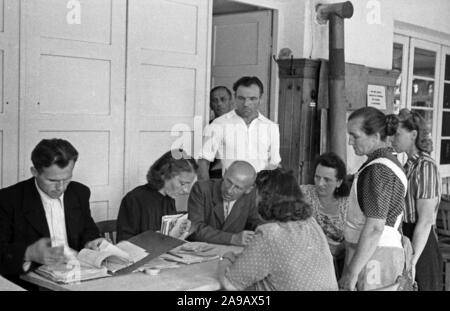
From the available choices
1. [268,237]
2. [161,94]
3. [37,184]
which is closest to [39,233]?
[37,184]

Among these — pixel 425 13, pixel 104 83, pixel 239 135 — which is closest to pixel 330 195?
pixel 239 135

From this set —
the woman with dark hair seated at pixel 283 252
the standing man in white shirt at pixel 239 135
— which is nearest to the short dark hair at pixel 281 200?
the woman with dark hair seated at pixel 283 252

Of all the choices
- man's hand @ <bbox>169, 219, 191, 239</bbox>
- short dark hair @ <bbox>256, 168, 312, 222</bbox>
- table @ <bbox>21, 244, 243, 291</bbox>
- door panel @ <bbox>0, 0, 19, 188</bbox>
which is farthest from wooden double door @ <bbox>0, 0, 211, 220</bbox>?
short dark hair @ <bbox>256, 168, 312, 222</bbox>

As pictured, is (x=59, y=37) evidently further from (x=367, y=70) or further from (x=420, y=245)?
(x=367, y=70)

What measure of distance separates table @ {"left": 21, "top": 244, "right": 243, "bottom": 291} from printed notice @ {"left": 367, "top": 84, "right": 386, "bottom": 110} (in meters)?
3.17

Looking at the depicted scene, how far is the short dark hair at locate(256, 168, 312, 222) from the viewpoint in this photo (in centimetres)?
253

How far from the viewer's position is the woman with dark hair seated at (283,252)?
2.45m

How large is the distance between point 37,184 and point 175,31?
187 cm

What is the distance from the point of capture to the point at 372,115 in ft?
9.46

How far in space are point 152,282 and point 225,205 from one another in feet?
3.28

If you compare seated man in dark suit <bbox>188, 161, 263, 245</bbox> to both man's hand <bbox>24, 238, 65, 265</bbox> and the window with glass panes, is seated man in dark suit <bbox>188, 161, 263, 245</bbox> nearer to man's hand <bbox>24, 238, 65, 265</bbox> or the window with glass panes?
man's hand <bbox>24, 238, 65, 265</bbox>

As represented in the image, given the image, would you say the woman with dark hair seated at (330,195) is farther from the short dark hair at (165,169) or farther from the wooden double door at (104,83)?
the wooden double door at (104,83)

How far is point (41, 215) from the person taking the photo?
2850 millimetres

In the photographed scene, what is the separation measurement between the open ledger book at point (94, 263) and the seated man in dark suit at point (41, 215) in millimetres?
40
